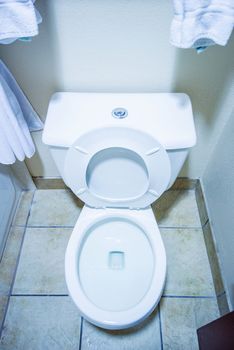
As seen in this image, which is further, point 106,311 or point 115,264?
point 115,264

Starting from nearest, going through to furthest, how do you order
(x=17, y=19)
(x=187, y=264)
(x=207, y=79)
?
(x=17, y=19), (x=207, y=79), (x=187, y=264)

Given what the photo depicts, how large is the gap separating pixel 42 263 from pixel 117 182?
61 cm

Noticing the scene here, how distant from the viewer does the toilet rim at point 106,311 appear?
2.55ft

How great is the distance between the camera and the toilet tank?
80 centimetres

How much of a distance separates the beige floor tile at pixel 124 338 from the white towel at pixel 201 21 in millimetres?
1064

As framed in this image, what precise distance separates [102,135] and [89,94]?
0.18m

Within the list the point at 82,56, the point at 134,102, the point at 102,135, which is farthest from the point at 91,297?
the point at 82,56

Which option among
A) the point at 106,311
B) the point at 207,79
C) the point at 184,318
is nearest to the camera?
the point at 106,311

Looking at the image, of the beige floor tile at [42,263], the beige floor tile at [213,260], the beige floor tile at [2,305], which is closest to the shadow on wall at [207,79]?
the beige floor tile at [213,260]

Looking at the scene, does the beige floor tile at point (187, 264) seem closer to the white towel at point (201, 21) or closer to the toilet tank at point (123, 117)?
the toilet tank at point (123, 117)

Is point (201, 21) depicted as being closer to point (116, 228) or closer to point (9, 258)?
point (116, 228)

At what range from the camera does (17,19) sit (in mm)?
556

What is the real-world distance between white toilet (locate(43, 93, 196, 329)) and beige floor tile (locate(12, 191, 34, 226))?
0.48m

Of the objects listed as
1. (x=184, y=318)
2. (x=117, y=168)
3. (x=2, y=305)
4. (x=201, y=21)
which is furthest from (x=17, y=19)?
(x=184, y=318)
